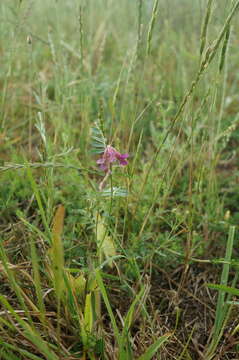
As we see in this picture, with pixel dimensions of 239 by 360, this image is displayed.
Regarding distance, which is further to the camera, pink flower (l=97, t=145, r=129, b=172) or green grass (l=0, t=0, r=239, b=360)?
pink flower (l=97, t=145, r=129, b=172)

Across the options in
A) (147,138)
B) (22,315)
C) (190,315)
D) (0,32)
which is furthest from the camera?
(147,138)

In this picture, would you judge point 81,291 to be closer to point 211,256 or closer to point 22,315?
point 22,315

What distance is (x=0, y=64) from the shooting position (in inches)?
90.0

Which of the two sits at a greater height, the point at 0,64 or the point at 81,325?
the point at 0,64

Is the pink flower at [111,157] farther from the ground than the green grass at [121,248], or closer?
farther from the ground

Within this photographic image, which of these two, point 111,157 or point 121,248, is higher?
point 111,157

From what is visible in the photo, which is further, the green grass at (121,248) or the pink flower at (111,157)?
the pink flower at (111,157)

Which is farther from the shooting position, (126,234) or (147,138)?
(147,138)

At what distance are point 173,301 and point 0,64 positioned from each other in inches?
73.3

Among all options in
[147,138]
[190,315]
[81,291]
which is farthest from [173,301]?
[147,138]

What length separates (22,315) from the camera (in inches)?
37.1

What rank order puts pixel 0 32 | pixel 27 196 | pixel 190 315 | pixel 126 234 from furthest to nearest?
pixel 0 32
pixel 27 196
pixel 126 234
pixel 190 315

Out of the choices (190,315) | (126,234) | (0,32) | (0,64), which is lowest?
(190,315)

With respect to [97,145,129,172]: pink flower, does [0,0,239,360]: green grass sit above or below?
below
